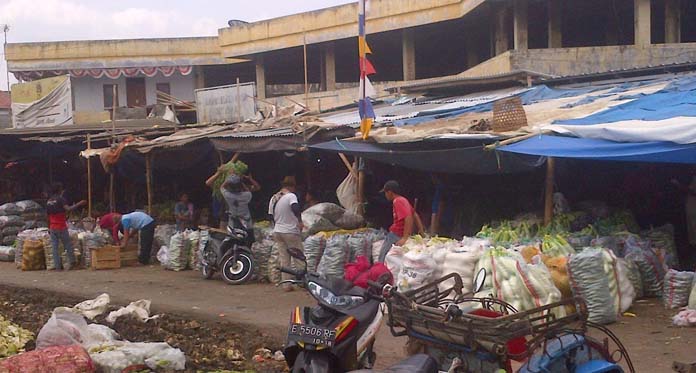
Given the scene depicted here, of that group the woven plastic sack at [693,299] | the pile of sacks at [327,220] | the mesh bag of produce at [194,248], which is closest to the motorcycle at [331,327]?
the woven plastic sack at [693,299]

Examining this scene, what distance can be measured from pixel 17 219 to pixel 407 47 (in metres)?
11.2

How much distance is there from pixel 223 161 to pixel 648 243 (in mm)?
7931

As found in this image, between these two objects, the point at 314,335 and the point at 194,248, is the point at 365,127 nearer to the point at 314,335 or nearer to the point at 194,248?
the point at 194,248

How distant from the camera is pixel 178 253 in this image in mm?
14570

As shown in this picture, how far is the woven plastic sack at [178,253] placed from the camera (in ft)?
47.7

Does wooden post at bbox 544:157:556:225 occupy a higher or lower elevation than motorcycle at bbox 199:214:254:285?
higher

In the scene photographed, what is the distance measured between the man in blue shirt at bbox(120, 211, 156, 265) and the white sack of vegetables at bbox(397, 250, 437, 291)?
747 centimetres

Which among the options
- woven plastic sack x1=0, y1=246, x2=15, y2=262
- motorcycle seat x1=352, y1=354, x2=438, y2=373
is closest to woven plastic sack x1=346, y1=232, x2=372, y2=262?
motorcycle seat x1=352, y1=354, x2=438, y2=373

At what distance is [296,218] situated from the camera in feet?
38.6

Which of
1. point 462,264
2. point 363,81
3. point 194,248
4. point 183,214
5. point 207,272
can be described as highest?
point 363,81

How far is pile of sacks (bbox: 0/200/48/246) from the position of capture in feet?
62.7

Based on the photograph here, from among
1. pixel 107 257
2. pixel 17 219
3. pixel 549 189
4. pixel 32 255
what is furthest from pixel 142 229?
pixel 549 189

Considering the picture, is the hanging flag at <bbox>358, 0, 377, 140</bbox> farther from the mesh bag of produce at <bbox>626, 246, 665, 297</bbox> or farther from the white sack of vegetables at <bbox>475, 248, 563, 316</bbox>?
the mesh bag of produce at <bbox>626, 246, 665, 297</bbox>

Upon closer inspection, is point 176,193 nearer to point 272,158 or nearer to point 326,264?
point 272,158
